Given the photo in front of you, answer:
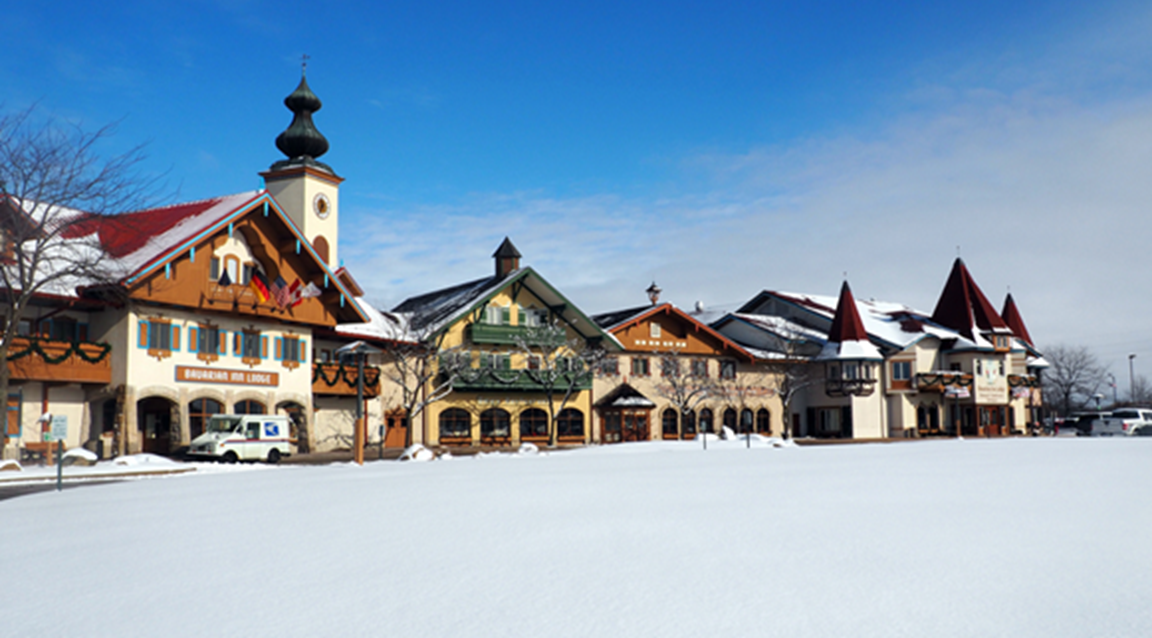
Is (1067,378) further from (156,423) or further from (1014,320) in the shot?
(156,423)

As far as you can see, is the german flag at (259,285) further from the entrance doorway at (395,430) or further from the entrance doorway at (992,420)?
the entrance doorway at (992,420)

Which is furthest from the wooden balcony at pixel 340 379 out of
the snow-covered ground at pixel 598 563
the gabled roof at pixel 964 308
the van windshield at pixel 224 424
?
the gabled roof at pixel 964 308

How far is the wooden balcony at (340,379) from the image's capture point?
1689 inches

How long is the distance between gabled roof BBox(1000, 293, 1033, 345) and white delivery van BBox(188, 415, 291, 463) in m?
67.3

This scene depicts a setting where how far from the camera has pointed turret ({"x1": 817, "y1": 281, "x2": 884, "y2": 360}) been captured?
63.1 metres

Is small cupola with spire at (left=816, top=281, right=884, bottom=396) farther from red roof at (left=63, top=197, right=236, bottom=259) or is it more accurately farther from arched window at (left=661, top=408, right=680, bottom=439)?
red roof at (left=63, top=197, right=236, bottom=259)

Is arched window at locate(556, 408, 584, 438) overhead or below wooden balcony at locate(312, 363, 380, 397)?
below

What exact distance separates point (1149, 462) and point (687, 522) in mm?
17788

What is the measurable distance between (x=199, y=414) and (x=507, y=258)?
21.1 m

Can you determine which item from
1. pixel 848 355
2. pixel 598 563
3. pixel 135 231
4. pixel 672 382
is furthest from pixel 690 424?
pixel 598 563

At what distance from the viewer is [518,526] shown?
1135 centimetres

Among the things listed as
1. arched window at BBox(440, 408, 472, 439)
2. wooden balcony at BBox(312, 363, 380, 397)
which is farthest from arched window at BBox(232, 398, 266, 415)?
arched window at BBox(440, 408, 472, 439)

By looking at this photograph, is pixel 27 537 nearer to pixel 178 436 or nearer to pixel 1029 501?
pixel 1029 501

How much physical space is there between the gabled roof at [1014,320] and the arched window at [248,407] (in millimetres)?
65335
